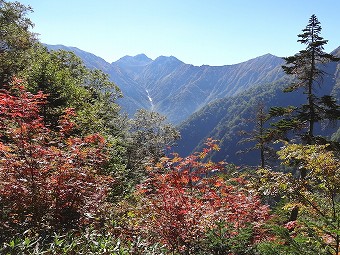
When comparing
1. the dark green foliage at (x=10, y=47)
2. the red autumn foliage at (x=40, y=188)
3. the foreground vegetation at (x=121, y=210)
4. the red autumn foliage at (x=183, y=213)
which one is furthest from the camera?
the dark green foliage at (x=10, y=47)

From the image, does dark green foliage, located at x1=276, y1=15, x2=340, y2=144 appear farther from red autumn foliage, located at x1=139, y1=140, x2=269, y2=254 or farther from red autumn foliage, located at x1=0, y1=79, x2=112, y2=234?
red autumn foliage, located at x1=0, y1=79, x2=112, y2=234

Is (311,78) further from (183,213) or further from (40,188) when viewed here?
(40,188)

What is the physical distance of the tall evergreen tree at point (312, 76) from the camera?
16.7 m

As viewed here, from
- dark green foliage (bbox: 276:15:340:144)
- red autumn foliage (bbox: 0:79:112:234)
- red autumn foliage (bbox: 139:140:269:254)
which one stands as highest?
dark green foliage (bbox: 276:15:340:144)

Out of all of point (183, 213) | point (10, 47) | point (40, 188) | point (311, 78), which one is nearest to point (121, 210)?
point (183, 213)

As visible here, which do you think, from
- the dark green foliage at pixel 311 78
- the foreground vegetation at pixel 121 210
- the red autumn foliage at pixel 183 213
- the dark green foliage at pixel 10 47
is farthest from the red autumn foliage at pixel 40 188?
the dark green foliage at pixel 10 47

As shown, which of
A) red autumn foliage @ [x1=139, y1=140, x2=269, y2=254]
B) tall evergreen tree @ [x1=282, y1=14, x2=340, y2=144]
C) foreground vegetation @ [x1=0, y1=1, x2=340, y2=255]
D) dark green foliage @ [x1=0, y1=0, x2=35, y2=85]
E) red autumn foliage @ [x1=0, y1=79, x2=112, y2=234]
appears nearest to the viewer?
foreground vegetation @ [x1=0, y1=1, x2=340, y2=255]

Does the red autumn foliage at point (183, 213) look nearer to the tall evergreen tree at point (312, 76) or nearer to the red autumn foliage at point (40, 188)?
the red autumn foliage at point (40, 188)

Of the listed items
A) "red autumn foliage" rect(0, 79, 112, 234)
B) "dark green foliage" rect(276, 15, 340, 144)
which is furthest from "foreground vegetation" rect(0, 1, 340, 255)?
"dark green foliage" rect(276, 15, 340, 144)

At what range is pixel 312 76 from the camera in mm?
17641

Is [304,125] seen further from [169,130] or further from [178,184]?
[169,130]

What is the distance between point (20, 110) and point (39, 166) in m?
1.45

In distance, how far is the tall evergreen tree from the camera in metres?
Result: 16.7

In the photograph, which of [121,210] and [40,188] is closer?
[40,188]
